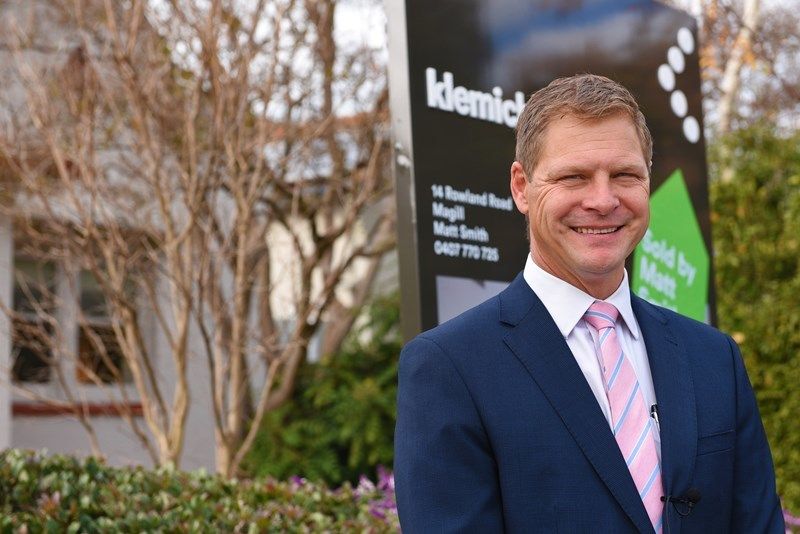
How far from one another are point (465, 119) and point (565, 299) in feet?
9.09

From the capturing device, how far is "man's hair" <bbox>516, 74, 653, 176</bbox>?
194 centimetres

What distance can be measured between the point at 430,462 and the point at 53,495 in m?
3.00

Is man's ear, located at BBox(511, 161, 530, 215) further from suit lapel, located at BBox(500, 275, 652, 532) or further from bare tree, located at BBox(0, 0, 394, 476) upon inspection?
bare tree, located at BBox(0, 0, 394, 476)

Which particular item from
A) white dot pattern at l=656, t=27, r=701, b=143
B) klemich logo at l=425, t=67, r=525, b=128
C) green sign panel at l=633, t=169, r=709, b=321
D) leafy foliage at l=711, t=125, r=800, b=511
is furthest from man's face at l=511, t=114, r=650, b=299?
leafy foliage at l=711, t=125, r=800, b=511

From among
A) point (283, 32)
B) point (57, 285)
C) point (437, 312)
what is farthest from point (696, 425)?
point (57, 285)

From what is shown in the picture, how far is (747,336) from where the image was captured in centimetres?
843

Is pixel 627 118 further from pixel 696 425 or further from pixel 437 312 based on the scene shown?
pixel 437 312

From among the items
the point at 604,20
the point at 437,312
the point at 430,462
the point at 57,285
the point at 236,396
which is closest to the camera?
the point at 430,462

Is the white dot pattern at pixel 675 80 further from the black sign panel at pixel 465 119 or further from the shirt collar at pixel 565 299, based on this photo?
the shirt collar at pixel 565 299

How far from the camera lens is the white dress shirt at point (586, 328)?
1.98 metres

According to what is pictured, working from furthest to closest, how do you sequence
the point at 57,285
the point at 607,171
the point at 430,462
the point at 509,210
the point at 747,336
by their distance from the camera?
1. the point at 57,285
2. the point at 747,336
3. the point at 509,210
4. the point at 607,171
5. the point at 430,462

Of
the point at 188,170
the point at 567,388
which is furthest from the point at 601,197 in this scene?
the point at 188,170

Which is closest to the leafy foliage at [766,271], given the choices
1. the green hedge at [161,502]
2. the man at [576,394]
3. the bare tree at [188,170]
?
the bare tree at [188,170]

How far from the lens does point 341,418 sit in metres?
11.4
